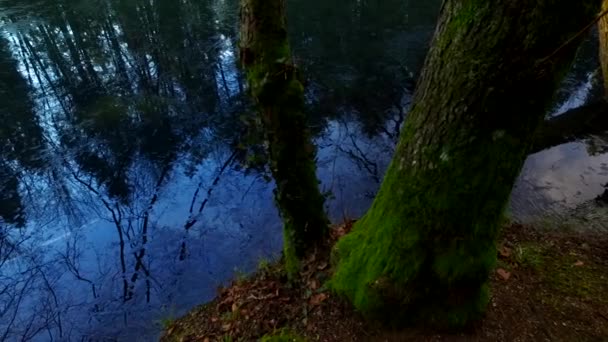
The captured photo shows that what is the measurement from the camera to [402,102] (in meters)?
10.7

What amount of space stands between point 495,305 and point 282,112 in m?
2.25

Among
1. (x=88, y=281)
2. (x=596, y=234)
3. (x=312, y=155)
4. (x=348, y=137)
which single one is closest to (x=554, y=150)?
(x=596, y=234)

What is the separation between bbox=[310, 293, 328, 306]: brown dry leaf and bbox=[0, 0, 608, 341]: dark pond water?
137 cm

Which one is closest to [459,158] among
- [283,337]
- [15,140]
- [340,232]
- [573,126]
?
[283,337]

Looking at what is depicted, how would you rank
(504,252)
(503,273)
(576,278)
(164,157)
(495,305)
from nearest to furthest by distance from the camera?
(495,305) → (503,273) → (576,278) → (504,252) → (164,157)

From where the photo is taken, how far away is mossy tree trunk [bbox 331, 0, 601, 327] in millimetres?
2121

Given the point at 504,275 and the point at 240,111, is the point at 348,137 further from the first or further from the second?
the point at 504,275

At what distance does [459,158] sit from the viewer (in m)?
2.54

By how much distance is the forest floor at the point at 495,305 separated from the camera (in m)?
3.21

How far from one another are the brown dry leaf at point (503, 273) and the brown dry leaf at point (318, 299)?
1.59 metres

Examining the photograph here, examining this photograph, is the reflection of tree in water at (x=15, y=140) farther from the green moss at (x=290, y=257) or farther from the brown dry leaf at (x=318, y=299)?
the brown dry leaf at (x=318, y=299)

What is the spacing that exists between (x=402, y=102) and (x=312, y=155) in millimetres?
7138

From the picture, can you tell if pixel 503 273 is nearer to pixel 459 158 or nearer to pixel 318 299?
pixel 318 299

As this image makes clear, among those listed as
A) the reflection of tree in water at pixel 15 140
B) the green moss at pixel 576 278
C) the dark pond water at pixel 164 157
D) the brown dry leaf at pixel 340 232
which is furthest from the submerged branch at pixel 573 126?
the reflection of tree in water at pixel 15 140
